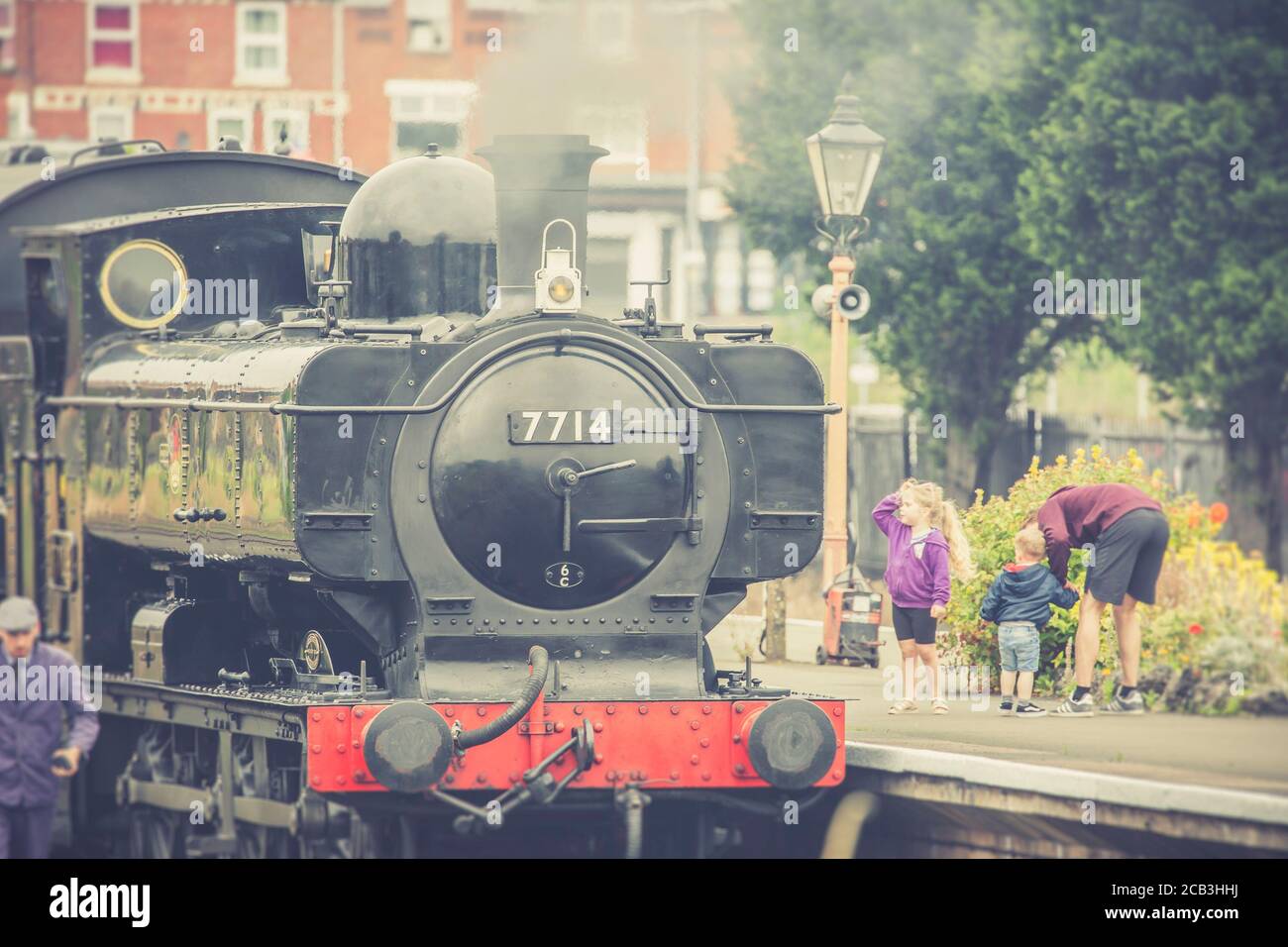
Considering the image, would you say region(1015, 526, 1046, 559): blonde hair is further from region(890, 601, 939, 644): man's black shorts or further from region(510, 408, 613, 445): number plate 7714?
region(510, 408, 613, 445): number plate 7714

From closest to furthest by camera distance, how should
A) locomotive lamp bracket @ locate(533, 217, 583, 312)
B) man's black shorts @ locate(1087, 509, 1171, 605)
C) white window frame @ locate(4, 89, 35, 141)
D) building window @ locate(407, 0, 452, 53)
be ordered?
locomotive lamp bracket @ locate(533, 217, 583, 312)
man's black shorts @ locate(1087, 509, 1171, 605)
white window frame @ locate(4, 89, 35, 141)
building window @ locate(407, 0, 452, 53)

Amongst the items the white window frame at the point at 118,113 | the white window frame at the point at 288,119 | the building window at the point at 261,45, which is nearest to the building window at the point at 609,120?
the white window frame at the point at 288,119

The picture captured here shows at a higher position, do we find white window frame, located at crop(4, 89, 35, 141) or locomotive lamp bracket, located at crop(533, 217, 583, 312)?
white window frame, located at crop(4, 89, 35, 141)

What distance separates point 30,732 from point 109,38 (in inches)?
1603

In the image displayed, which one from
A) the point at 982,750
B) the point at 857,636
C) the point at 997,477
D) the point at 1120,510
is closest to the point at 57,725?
the point at 982,750

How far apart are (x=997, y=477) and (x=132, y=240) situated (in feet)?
47.2

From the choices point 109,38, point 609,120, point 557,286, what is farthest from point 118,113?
point 557,286

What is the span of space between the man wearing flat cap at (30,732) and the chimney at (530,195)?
2.30 meters

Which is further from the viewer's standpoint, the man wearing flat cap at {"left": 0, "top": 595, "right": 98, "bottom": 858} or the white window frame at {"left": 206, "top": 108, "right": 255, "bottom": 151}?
the white window frame at {"left": 206, "top": 108, "right": 255, "bottom": 151}

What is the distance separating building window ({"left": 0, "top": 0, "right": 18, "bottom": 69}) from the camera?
159ft

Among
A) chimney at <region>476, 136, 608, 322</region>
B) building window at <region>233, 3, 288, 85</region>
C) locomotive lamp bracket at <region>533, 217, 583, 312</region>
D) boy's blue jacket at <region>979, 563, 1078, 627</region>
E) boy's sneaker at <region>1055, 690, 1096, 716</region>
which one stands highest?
building window at <region>233, 3, 288, 85</region>

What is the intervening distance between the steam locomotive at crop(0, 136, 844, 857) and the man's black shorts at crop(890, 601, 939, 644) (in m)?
1.57

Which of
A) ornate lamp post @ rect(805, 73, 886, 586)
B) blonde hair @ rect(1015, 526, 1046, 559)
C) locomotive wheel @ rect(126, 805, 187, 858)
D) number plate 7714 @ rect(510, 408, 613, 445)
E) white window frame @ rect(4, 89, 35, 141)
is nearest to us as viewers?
number plate 7714 @ rect(510, 408, 613, 445)

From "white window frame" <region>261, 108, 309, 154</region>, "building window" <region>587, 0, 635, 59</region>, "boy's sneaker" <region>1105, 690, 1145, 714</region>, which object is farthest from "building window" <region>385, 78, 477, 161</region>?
"boy's sneaker" <region>1105, 690, 1145, 714</region>
